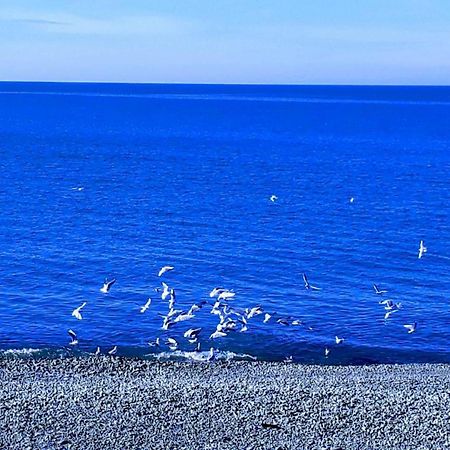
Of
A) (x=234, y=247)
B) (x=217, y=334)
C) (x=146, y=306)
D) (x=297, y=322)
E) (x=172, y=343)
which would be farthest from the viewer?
(x=234, y=247)

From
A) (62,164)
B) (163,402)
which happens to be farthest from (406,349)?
(62,164)

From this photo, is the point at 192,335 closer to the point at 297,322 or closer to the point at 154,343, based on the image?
the point at 154,343

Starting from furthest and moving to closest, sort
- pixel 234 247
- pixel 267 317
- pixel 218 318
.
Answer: pixel 234 247 < pixel 218 318 < pixel 267 317

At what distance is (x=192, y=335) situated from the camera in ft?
130

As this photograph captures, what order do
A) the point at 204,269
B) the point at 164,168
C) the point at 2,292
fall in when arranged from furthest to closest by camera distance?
the point at 164,168 → the point at 204,269 → the point at 2,292

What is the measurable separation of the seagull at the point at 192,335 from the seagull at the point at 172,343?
0.64m

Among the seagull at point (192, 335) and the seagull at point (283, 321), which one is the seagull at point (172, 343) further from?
the seagull at point (283, 321)

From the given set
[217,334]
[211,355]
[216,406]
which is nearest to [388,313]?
[217,334]

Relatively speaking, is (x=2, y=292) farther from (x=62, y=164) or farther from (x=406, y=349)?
(x=62, y=164)

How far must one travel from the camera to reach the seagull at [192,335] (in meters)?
38.9

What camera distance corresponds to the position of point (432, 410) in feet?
100

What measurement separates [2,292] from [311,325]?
17127 millimetres

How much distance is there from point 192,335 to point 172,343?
3.26ft

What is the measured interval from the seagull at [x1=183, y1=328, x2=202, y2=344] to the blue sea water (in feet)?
1.07
